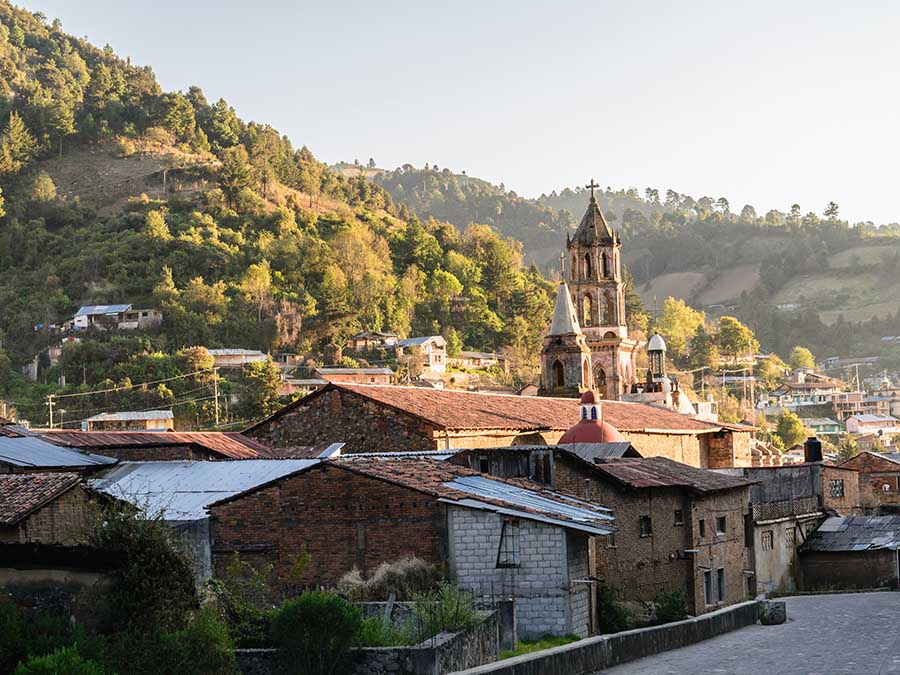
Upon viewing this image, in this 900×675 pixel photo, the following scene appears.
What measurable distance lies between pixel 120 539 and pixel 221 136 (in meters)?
140

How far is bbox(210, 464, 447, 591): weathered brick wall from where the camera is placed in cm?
2434

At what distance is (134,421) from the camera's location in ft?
268

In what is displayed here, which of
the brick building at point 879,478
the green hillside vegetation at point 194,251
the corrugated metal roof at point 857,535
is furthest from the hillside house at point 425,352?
the corrugated metal roof at point 857,535

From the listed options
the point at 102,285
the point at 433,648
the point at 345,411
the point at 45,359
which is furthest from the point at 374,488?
the point at 102,285

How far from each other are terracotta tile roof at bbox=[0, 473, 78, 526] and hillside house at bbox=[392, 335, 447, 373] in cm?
8102

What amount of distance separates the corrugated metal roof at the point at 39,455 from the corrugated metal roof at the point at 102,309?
73339 millimetres

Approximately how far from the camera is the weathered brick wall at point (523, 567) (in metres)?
24.1

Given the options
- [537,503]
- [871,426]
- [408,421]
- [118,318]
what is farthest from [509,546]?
[871,426]

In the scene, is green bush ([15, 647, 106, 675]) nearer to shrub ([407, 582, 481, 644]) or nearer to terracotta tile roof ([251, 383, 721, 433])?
shrub ([407, 582, 481, 644])

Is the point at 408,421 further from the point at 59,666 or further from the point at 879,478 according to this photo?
the point at 879,478

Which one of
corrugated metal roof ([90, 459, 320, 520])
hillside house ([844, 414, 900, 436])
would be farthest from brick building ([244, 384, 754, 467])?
hillside house ([844, 414, 900, 436])

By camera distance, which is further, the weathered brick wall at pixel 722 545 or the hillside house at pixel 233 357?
the hillside house at pixel 233 357

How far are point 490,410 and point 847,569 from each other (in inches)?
516

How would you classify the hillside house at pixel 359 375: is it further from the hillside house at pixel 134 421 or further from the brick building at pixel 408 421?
the brick building at pixel 408 421
